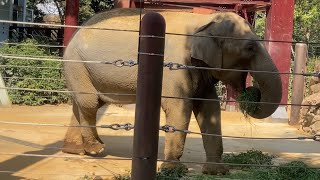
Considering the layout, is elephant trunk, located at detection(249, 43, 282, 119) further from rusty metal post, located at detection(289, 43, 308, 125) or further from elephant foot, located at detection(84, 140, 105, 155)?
rusty metal post, located at detection(289, 43, 308, 125)

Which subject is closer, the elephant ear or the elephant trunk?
the elephant trunk

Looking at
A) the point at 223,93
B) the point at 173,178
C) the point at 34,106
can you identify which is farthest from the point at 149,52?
the point at 223,93

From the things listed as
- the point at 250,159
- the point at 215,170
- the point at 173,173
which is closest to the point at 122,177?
the point at 173,173

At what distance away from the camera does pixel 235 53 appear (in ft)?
19.0

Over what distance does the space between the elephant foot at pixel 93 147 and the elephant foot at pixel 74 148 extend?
165mm

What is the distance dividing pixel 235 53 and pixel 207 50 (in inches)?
11.8

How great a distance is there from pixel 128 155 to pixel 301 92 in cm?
566

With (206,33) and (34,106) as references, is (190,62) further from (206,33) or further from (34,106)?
(34,106)

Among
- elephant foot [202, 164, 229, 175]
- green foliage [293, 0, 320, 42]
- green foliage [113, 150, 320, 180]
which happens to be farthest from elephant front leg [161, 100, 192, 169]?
green foliage [293, 0, 320, 42]

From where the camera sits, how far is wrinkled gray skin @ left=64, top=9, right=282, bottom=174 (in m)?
5.68

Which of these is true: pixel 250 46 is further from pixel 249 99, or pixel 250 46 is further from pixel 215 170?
pixel 215 170

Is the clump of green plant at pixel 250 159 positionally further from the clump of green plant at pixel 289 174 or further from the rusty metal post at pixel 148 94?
the rusty metal post at pixel 148 94

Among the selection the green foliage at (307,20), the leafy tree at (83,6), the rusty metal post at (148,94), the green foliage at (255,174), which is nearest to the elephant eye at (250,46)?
the green foliage at (255,174)

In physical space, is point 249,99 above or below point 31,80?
above
